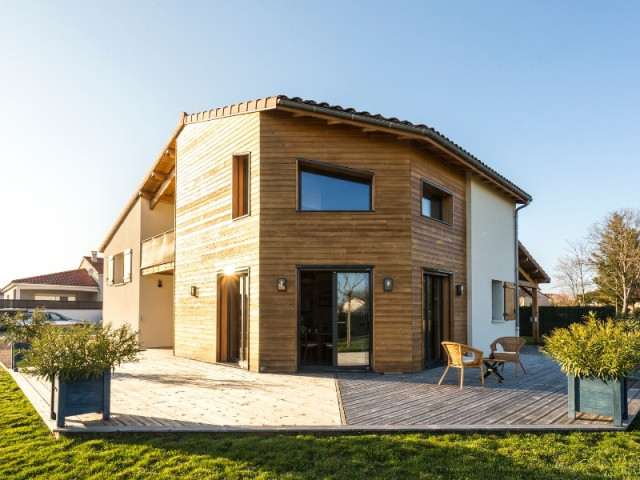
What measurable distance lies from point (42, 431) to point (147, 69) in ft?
30.3

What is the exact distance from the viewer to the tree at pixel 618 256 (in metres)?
30.6

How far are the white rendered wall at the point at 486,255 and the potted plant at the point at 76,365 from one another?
361 inches

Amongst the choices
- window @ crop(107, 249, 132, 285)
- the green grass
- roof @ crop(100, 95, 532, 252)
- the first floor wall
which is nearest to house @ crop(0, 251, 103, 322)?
window @ crop(107, 249, 132, 285)

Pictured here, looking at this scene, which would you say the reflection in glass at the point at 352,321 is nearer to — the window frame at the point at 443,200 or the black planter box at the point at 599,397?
the window frame at the point at 443,200

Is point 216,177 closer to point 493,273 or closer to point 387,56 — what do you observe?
point 387,56

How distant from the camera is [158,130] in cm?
1580

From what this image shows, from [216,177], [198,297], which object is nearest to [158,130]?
[216,177]

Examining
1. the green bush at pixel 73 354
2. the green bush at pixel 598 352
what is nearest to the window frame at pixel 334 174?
the green bush at pixel 598 352

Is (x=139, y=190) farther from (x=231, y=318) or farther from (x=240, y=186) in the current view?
(x=231, y=318)

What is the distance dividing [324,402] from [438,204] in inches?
268

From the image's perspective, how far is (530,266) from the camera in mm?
17828

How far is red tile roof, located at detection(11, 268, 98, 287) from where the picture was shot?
32.7 metres

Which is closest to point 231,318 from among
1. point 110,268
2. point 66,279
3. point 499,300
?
point 499,300

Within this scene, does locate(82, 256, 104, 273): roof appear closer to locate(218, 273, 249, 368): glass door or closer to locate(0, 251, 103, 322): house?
locate(0, 251, 103, 322): house
